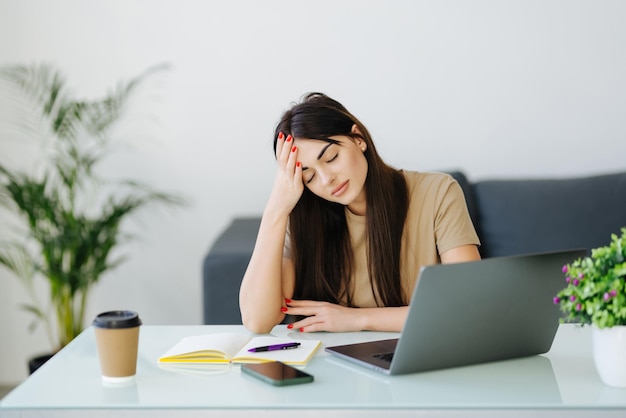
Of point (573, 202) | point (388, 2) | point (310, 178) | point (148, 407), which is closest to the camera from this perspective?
point (148, 407)

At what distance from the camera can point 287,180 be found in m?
1.88

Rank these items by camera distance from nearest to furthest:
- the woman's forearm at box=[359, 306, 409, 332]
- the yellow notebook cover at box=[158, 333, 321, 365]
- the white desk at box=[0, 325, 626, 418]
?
the white desk at box=[0, 325, 626, 418] → the yellow notebook cover at box=[158, 333, 321, 365] → the woman's forearm at box=[359, 306, 409, 332]

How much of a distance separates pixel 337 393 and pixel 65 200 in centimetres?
242

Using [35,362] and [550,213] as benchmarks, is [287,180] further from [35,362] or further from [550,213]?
[35,362]

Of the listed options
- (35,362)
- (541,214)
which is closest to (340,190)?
(541,214)

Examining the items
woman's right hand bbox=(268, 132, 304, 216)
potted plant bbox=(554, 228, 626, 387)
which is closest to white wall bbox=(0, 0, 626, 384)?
woman's right hand bbox=(268, 132, 304, 216)

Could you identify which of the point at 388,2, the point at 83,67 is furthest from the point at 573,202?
the point at 83,67

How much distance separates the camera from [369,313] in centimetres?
167

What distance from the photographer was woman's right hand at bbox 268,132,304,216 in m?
A: 1.88

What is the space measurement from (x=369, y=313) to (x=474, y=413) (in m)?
0.49

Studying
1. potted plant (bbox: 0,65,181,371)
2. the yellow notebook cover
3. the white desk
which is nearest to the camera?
the white desk

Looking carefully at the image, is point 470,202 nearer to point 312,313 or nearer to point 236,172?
point 236,172

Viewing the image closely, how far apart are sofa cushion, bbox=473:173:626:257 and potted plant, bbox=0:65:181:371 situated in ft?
4.12

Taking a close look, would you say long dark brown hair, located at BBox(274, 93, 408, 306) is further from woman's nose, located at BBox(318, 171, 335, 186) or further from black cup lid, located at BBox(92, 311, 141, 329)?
black cup lid, located at BBox(92, 311, 141, 329)
